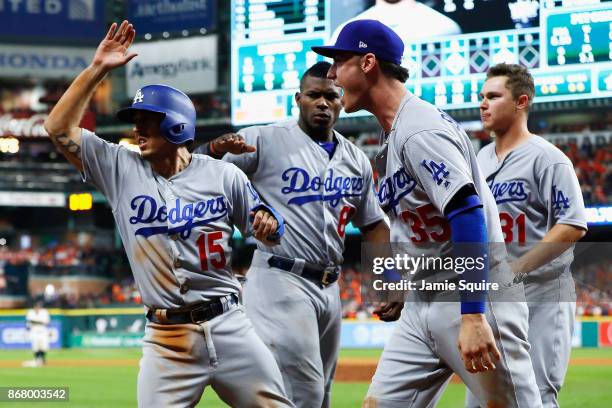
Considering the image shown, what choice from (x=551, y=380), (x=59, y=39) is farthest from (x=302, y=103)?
(x=59, y=39)

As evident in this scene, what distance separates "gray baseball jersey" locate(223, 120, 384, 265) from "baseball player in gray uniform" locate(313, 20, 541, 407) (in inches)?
57.0

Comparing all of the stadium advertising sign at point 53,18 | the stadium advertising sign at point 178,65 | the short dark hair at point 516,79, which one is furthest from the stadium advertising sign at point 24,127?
the short dark hair at point 516,79

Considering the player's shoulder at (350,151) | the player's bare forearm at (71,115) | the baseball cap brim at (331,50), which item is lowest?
the player's shoulder at (350,151)

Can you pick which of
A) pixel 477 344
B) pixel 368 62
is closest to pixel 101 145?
pixel 368 62

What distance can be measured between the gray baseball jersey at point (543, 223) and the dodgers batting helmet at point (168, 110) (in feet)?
5.21

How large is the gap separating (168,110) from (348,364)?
31.1ft

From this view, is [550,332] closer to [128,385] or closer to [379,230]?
[379,230]

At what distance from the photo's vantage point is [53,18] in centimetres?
2873

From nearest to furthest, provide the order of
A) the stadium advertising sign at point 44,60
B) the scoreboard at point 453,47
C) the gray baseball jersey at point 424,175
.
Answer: the gray baseball jersey at point 424,175
the scoreboard at point 453,47
the stadium advertising sign at point 44,60

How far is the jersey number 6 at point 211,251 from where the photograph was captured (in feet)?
12.7

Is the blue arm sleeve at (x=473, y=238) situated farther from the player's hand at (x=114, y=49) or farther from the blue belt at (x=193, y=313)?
the player's hand at (x=114, y=49)

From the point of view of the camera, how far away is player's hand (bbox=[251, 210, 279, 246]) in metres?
3.88

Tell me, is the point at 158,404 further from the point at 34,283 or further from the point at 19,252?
the point at 19,252

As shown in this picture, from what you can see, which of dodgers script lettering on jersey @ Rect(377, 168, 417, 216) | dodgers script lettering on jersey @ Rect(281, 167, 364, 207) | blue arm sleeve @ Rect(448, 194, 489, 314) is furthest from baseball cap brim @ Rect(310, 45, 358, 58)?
dodgers script lettering on jersey @ Rect(281, 167, 364, 207)
